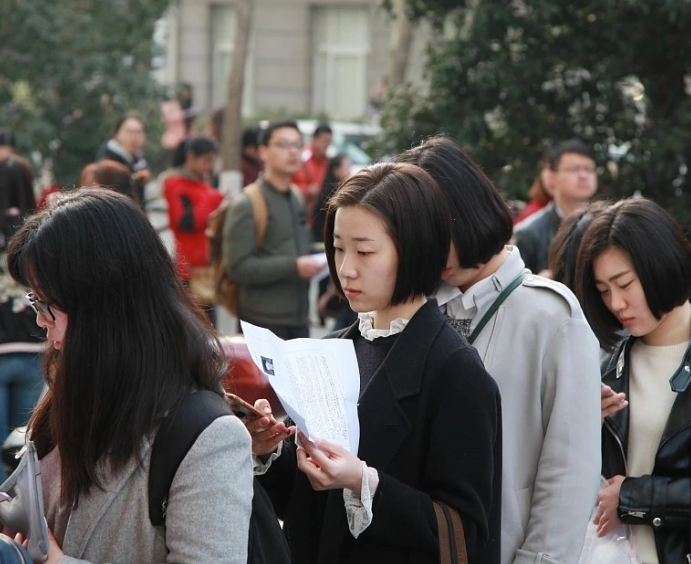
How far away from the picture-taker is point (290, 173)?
6.88m

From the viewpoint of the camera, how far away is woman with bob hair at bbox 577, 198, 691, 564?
3.20 m

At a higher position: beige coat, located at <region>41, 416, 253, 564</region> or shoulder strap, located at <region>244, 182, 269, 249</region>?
beige coat, located at <region>41, 416, 253, 564</region>

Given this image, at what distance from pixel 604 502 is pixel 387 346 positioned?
1024 mm

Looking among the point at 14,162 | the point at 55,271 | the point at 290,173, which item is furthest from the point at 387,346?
the point at 14,162

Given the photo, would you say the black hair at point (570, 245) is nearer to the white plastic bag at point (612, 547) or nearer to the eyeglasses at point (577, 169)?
the white plastic bag at point (612, 547)

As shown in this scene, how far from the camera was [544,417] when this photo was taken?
2.90m

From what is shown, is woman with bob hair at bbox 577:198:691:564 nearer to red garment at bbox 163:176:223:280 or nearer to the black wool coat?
the black wool coat

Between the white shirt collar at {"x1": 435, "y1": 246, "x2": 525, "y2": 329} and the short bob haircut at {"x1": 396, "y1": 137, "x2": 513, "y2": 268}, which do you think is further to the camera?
the white shirt collar at {"x1": 435, "y1": 246, "x2": 525, "y2": 329}

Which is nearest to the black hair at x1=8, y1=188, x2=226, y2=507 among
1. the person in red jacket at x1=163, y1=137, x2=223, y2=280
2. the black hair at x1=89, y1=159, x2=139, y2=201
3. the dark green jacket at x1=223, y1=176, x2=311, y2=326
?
the black hair at x1=89, y1=159, x2=139, y2=201

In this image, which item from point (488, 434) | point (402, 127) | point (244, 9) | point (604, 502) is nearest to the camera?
point (488, 434)

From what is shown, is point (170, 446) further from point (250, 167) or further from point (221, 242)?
point (250, 167)

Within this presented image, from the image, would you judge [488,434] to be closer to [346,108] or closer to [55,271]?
[55,271]

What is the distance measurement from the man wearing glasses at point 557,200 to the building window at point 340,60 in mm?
20278

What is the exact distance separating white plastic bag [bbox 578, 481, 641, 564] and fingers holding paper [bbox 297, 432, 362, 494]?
1.14 meters
